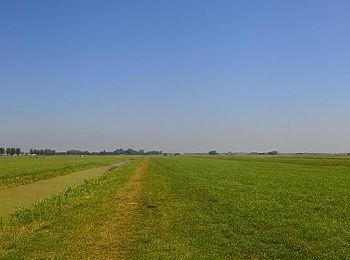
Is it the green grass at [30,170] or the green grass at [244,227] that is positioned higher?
the green grass at [30,170]

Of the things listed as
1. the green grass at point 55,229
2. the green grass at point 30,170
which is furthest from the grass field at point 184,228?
the green grass at point 30,170

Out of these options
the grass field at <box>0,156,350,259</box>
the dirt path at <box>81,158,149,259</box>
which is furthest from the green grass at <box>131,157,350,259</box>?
the dirt path at <box>81,158,149,259</box>

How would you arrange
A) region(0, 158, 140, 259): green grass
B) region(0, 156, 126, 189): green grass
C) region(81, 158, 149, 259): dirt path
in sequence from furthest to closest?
region(0, 156, 126, 189): green grass
region(0, 158, 140, 259): green grass
region(81, 158, 149, 259): dirt path

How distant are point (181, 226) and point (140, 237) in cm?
242

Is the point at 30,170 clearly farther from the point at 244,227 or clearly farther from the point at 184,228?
the point at 244,227

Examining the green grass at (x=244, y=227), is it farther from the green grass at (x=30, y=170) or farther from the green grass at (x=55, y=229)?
the green grass at (x=30, y=170)

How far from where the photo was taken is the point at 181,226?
16.4m

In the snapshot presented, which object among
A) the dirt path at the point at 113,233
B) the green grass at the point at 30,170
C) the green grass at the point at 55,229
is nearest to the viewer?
the dirt path at the point at 113,233

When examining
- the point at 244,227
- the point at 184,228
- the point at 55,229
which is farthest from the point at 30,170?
the point at 244,227

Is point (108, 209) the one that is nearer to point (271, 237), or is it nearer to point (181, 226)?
point (181, 226)

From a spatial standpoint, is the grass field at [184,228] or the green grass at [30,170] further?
the green grass at [30,170]

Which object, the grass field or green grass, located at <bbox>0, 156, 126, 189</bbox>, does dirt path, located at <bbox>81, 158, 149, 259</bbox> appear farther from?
green grass, located at <bbox>0, 156, 126, 189</bbox>

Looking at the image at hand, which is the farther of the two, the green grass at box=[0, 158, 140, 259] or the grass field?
the green grass at box=[0, 158, 140, 259]

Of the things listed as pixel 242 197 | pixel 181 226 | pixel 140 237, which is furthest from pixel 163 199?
pixel 140 237
